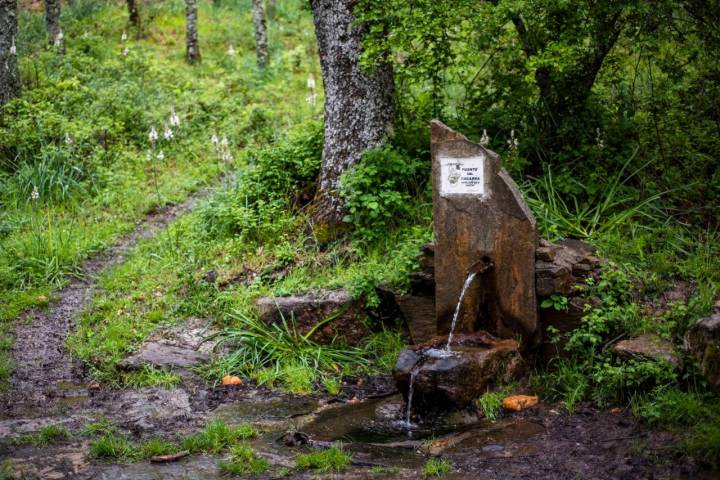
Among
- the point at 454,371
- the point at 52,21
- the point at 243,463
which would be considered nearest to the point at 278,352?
the point at 454,371

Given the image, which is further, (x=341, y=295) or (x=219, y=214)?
(x=219, y=214)

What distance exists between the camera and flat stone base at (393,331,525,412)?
601 centimetres

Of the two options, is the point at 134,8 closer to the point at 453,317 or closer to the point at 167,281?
the point at 167,281

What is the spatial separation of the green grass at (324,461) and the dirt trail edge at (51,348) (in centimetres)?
241

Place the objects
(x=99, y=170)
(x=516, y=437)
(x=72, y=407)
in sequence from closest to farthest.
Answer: (x=516, y=437), (x=72, y=407), (x=99, y=170)

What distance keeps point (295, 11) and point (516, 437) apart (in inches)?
741

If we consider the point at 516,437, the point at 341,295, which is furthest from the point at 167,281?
the point at 516,437

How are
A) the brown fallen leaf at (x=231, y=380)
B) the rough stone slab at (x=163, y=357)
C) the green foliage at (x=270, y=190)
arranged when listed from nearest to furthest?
the brown fallen leaf at (x=231, y=380) < the rough stone slab at (x=163, y=357) < the green foliage at (x=270, y=190)

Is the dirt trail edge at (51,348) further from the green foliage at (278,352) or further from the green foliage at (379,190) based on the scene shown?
the green foliage at (379,190)

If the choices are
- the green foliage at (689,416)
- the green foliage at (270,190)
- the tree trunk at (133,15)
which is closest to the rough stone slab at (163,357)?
the green foliage at (270,190)

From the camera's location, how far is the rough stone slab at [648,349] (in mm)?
5844

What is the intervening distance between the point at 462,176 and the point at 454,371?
5.69 ft

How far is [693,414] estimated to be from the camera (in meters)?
5.34

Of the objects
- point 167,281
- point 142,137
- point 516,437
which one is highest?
point 142,137
